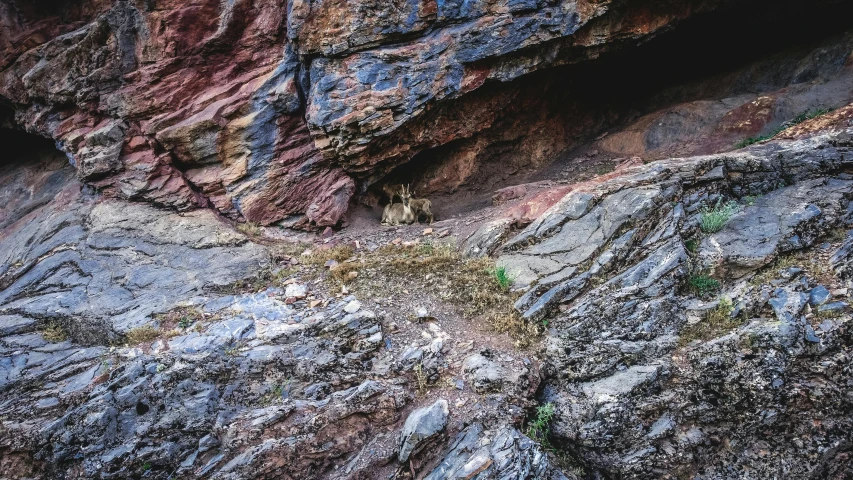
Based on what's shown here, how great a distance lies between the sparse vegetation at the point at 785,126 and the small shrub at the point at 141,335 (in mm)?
11044

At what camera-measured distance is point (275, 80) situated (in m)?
10.0

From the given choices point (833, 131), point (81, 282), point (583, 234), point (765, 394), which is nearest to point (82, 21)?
point (81, 282)

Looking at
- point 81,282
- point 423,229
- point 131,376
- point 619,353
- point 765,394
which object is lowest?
point 765,394

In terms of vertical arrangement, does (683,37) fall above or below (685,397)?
above

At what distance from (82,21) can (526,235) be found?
35.8 feet

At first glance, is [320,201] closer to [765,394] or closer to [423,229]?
[423,229]

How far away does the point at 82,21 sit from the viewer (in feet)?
34.5

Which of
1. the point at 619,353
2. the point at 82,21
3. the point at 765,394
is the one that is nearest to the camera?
the point at 765,394

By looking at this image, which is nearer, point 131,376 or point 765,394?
point 765,394

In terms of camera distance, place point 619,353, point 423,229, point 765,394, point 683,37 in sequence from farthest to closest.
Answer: point 683,37 < point 423,229 < point 619,353 < point 765,394

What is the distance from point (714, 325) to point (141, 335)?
8122mm

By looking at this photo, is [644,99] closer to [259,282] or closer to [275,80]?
[275,80]

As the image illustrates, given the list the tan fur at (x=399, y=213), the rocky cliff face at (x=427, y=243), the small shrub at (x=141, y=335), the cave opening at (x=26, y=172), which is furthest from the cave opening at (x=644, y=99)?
the cave opening at (x=26, y=172)

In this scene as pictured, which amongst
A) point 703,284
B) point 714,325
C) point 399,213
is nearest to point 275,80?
point 399,213
